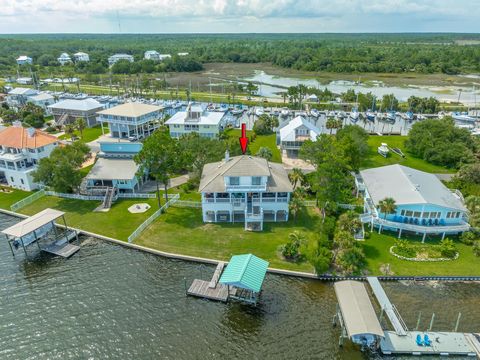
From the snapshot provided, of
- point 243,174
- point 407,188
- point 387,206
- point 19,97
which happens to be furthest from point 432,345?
point 19,97

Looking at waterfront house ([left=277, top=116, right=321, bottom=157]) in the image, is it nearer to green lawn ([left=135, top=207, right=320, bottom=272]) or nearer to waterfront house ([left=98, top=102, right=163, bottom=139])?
green lawn ([left=135, top=207, right=320, bottom=272])

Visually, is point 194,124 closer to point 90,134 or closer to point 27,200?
point 90,134

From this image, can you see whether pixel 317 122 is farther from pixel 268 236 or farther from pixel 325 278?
pixel 325 278

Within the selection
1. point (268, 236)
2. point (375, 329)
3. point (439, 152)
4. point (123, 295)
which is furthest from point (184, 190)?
point (439, 152)

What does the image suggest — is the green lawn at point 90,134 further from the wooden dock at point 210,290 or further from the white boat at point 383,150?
the white boat at point 383,150

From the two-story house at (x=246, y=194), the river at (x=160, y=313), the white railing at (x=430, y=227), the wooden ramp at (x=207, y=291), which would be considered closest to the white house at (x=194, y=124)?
the two-story house at (x=246, y=194)
